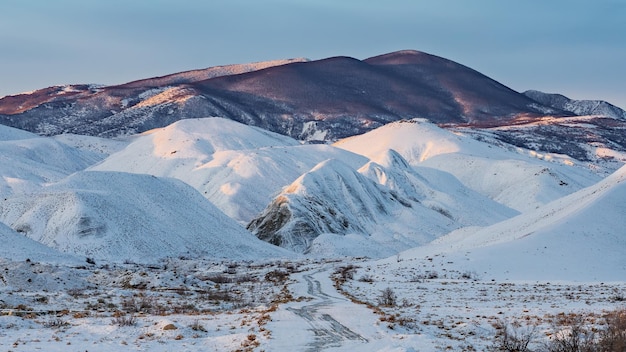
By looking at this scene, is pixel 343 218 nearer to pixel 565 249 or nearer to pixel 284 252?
pixel 284 252

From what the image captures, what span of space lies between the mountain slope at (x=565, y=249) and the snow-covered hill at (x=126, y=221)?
81.5 feet

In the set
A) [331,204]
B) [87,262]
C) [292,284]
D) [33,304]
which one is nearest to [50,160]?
[331,204]

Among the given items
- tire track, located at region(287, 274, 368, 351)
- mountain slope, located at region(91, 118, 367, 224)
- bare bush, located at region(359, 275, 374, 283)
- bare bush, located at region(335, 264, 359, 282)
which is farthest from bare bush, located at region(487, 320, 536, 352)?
mountain slope, located at region(91, 118, 367, 224)

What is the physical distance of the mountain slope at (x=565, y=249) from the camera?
4441cm

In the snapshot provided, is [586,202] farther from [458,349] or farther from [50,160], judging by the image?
[50,160]

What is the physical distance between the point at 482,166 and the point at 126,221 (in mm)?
112619

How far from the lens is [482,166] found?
16050cm

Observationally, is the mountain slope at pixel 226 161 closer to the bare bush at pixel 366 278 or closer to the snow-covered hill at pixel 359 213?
the snow-covered hill at pixel 359 213

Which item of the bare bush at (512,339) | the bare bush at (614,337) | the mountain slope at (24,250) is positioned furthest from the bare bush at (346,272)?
Answer: the bare bush at (614,337)

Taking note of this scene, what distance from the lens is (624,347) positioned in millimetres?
16109

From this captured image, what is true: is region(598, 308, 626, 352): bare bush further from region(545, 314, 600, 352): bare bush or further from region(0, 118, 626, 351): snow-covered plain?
region(0, 118, 626, 351): snow-covered plain

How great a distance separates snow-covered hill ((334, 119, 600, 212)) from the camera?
142 metres

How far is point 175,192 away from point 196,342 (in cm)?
6201

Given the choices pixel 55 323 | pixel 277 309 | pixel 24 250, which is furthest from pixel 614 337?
pixel 24 250
